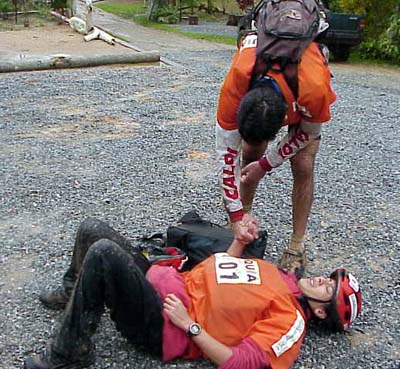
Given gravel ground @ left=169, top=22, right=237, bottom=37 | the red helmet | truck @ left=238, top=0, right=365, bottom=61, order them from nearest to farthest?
the red helmet → truck @ left=238, top=0, right=365, bottom=61 → gravel ground @ left=169, top=22, right=237, bottom=37

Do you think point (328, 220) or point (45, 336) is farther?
point (328, 220)

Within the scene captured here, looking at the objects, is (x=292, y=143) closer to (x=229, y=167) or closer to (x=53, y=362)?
(x=229, y=167)

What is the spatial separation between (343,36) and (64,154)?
6826 mm

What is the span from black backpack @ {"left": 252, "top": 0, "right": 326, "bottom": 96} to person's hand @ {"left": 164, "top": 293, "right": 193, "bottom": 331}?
0.97m

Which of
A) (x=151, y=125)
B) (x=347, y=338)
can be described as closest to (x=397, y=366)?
(x=347, y=338)

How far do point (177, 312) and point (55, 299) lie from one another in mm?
735

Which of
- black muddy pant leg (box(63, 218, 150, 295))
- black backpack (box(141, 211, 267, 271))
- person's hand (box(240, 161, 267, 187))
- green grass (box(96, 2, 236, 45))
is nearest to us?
black muddy pant leg (box(63, 218, 150, 295))

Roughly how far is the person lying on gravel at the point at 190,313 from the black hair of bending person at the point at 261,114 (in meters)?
0.54

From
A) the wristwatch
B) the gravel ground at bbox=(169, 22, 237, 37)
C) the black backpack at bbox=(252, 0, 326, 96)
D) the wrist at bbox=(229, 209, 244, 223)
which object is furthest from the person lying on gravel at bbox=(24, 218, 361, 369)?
the gravel ground at bbox=(169, 22, 237, 37)

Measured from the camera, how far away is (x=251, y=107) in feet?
7.82

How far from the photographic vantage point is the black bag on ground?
297cm

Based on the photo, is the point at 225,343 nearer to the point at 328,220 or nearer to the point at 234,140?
the point at 234,140

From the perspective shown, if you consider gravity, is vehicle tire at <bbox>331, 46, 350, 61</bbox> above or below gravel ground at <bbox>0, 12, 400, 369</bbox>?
above

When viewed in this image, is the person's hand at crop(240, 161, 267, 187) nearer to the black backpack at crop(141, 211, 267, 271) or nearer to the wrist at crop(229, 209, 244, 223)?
the black backpack at crop(141, 211, 267, 271)
